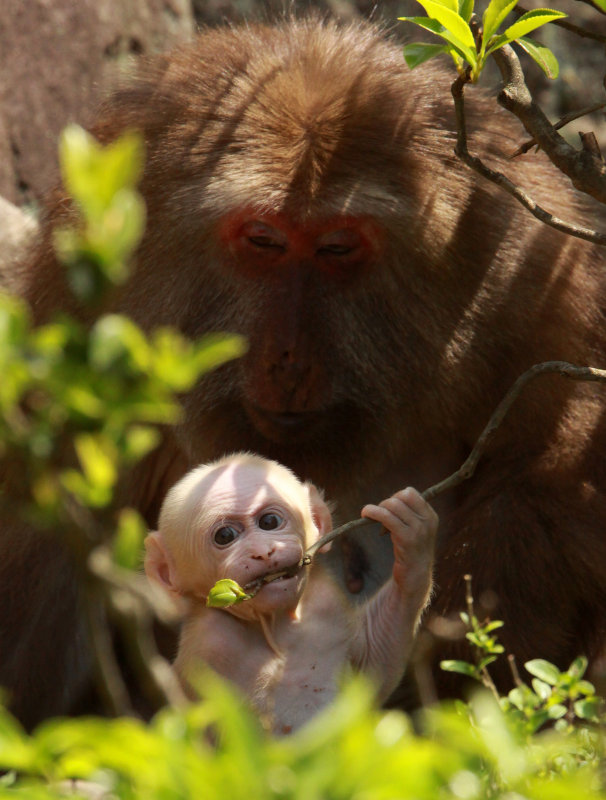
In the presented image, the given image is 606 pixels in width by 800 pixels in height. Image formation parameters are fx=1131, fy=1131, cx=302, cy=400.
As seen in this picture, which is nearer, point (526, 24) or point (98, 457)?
point (98, 457)

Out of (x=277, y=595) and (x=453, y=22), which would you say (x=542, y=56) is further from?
(x=277, y=595)

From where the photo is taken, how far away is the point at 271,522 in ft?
10.1

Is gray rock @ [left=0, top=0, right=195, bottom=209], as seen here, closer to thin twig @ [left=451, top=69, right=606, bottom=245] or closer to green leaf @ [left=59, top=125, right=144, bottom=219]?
thin twig @ [left=451, top=69, right=606, bottom=245]

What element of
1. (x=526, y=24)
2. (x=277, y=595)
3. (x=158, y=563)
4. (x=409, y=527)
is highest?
(x=526, y=24)

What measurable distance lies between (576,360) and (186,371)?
9.61 ft

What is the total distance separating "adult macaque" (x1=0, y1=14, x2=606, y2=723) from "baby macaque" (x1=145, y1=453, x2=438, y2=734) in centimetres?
54

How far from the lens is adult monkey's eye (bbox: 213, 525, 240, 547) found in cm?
307

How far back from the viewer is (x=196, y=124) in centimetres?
384

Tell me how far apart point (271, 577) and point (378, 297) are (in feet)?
4.17

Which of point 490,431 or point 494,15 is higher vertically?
point 494,15

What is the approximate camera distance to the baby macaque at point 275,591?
299 centimetres

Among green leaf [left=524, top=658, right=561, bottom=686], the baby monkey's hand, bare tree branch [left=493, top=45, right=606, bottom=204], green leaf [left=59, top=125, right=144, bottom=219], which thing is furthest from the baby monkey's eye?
green leaf [left=59, top=125, right=144, bottom=219]

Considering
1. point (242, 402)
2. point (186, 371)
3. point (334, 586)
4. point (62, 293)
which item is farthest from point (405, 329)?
point (186, 371)

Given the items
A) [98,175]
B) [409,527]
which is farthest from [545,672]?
[98,175]
